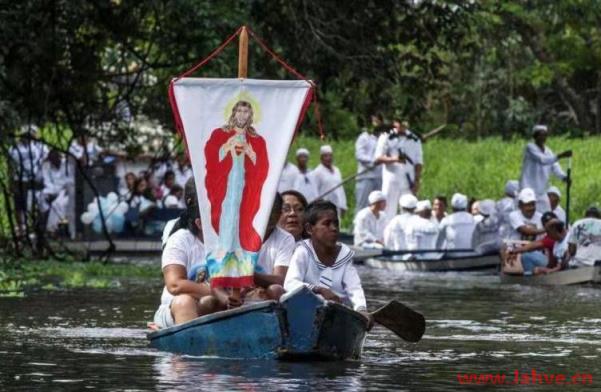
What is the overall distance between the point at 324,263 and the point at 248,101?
1277mm

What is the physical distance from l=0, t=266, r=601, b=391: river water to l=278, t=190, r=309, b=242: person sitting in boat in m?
1.07

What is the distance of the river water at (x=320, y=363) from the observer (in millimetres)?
13014

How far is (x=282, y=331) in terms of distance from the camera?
1391 centimetres

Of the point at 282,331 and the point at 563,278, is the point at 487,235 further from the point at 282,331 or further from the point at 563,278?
the point at 282,331

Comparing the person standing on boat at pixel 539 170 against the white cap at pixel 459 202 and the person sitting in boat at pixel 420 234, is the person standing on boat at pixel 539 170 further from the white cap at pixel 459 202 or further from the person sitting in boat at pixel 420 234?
the person sitting in boat at pixel 420 234

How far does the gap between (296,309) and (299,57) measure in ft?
38.7

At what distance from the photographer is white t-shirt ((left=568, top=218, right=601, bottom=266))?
25422mm

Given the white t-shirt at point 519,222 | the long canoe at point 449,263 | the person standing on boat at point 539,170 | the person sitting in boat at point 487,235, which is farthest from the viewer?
the person standing on boat at point 539,170

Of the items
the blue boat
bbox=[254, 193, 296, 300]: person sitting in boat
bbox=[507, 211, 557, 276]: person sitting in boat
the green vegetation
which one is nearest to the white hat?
bbox=[507, 211, 557, 276]: person sitting in boat

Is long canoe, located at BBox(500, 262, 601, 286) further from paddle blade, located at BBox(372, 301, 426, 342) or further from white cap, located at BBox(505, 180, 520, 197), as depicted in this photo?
paddle blade, located at BBox(372, 301, 426, 342)

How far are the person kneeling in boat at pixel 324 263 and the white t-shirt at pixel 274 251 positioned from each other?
1.43 feet

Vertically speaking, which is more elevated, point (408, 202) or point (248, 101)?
point (248, 101)

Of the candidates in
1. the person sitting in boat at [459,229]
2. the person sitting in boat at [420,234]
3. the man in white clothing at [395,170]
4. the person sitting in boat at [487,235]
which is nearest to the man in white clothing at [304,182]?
the man in white clothing at [395,170]

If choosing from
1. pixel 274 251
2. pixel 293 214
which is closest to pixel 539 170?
pixel 293 214
